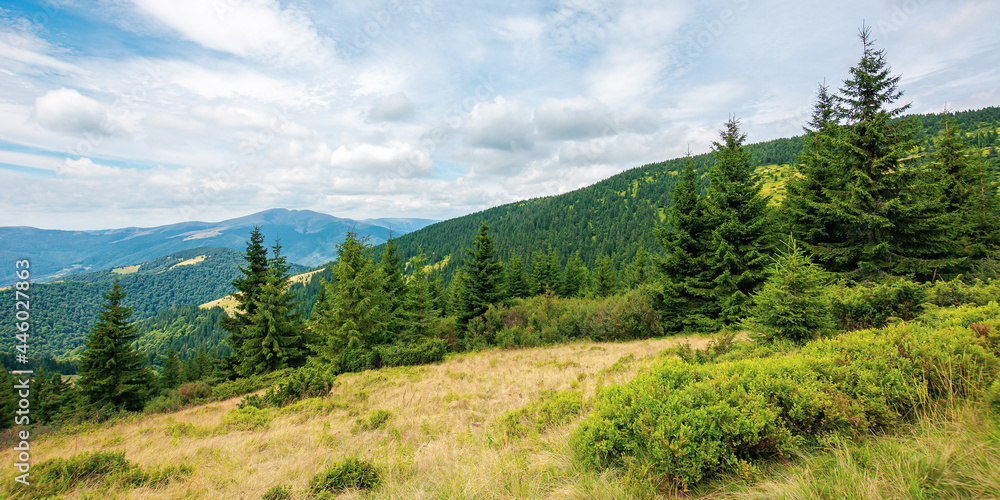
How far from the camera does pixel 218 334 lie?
136 m

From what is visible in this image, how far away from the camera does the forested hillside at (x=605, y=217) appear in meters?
126

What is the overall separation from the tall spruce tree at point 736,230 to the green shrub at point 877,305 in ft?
30.1

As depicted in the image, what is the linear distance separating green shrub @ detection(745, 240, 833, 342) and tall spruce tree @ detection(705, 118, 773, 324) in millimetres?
9902

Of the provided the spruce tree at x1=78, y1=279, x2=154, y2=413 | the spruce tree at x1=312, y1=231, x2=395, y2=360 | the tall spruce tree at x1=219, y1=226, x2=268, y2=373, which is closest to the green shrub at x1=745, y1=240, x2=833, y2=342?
the spruce tree at x1=312, y1=231, x2=395, y2=360

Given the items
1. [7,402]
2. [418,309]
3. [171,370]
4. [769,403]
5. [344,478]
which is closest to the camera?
[769,403]

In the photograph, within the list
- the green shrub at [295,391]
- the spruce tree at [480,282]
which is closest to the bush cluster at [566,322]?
the spruce tree at [480,282]

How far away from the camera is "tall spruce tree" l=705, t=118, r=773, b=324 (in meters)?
16.8

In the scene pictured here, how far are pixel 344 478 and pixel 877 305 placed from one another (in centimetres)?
1093

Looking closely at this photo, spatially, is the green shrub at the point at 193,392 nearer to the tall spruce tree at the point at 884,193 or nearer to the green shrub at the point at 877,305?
the green shrub at the point at 877,305

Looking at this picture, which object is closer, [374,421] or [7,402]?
[374,421]

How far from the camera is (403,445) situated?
5.57 m

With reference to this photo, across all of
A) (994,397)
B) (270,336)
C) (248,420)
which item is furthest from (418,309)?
(994,397)

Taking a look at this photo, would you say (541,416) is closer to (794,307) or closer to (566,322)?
(794,307)

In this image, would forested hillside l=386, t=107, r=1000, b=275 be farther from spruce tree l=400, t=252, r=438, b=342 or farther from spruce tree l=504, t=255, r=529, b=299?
spruce tree l=400, t=252, r=438, b=342
